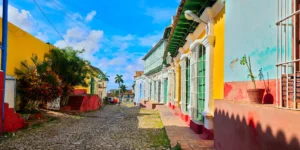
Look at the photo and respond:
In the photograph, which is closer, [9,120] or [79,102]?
[9,120]

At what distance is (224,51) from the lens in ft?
18.4

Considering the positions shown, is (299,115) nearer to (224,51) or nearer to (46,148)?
(224,51)

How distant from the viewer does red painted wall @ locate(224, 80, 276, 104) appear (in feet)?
11.3

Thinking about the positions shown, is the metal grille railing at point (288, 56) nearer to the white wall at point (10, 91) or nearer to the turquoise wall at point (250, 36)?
the turquoise wall at point (250, 36)

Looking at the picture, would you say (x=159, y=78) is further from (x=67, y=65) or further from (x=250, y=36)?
(x=250, y=36)

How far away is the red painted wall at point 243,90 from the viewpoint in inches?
136

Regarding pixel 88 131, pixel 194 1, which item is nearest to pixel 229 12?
pixel 194 1

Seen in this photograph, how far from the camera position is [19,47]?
1279 cm

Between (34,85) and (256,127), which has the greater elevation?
(34,85)

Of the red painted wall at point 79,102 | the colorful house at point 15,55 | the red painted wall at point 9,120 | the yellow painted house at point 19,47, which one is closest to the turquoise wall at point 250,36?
the red painted wall at point 9,120

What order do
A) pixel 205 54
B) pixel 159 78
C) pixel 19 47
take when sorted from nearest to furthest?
1. pixel 205 54
2. pixel 19 47
3. pixel 159 78

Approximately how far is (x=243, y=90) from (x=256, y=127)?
151cm

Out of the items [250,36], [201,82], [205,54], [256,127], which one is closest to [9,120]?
[201,82]

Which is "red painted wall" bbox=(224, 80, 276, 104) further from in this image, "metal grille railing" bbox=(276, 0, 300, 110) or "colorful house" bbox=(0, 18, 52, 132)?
"colorful house" bbox=(0, 18, 52, 132)
